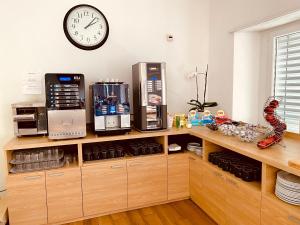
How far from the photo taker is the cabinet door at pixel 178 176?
229 centimetres

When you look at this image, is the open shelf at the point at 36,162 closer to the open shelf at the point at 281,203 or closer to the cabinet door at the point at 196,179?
the cabinet door at the point at 196,179

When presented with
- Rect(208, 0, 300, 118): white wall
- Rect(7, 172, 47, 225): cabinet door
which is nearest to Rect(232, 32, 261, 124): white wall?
Rect(208, 0, 300, 118): white wall

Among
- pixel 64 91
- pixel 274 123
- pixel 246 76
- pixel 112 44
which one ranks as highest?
pixel 112 44

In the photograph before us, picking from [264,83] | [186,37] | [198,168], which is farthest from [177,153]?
[186,37]

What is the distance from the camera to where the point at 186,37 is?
2.73 meters

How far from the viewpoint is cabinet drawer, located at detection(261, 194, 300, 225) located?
1.28 m

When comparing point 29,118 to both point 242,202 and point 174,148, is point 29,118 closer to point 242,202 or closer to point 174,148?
point 174,148

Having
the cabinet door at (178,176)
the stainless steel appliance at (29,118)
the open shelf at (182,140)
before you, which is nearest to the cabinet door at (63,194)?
the stainless steel appliance at (29,118)

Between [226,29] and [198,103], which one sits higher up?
[226,29]

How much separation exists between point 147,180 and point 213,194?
598mm

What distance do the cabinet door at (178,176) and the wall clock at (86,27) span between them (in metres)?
1.37

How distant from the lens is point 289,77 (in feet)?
6.73

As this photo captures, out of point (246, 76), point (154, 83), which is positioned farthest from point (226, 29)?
point (154, 83)

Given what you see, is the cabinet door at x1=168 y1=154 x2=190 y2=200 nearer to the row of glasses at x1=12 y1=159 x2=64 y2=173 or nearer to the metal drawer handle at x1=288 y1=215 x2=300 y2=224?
the row of glasses at x1=12 y1=159 x2=64 y2=173
